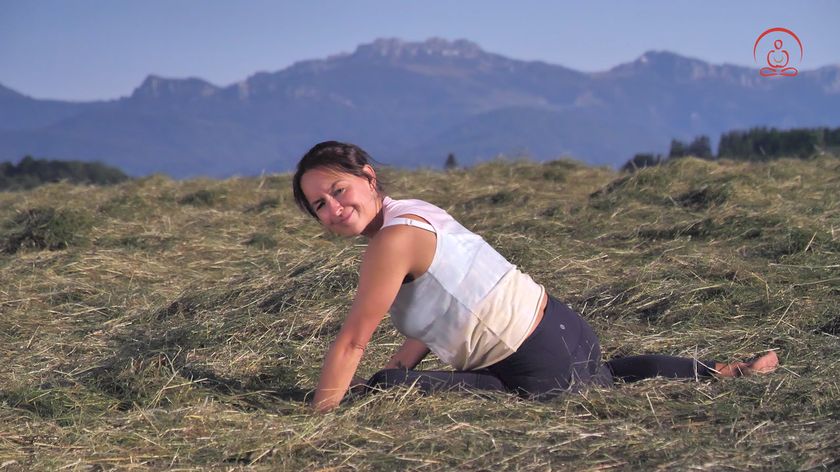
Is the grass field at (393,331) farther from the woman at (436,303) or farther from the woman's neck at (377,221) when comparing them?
the woman's neck at (377,221)

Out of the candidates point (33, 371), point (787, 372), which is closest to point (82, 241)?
point (33, 371)

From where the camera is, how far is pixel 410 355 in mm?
3559

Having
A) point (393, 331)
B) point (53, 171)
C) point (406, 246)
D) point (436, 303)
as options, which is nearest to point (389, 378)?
point (436, 303)

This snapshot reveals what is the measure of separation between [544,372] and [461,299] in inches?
15.9

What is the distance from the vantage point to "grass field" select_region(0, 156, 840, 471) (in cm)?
283

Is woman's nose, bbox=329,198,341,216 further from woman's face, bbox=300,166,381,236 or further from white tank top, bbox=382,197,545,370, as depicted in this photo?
white tank top, bbox=382,197,545,370

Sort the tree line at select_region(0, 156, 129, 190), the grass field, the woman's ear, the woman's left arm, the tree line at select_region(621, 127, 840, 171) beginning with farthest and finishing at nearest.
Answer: the tree line at select_region(0, 156, 129, 190)
the tree line at select_region(621, 127, 840, 171)
the woman's ear
the woman's left arm
the grass field

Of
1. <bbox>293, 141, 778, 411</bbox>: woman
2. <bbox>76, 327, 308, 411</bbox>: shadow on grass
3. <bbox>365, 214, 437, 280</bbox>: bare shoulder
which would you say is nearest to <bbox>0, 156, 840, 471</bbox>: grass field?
<bbox>76, 327, 308, 411</bbox>: shadow on grass

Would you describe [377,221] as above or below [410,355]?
above

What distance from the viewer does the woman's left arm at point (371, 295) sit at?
310 cm

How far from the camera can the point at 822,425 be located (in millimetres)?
2818

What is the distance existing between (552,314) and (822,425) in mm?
942

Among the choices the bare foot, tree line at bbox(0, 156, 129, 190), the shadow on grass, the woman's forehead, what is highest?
the woman's forehead

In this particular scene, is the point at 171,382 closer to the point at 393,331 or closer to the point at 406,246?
the point at 406,246
